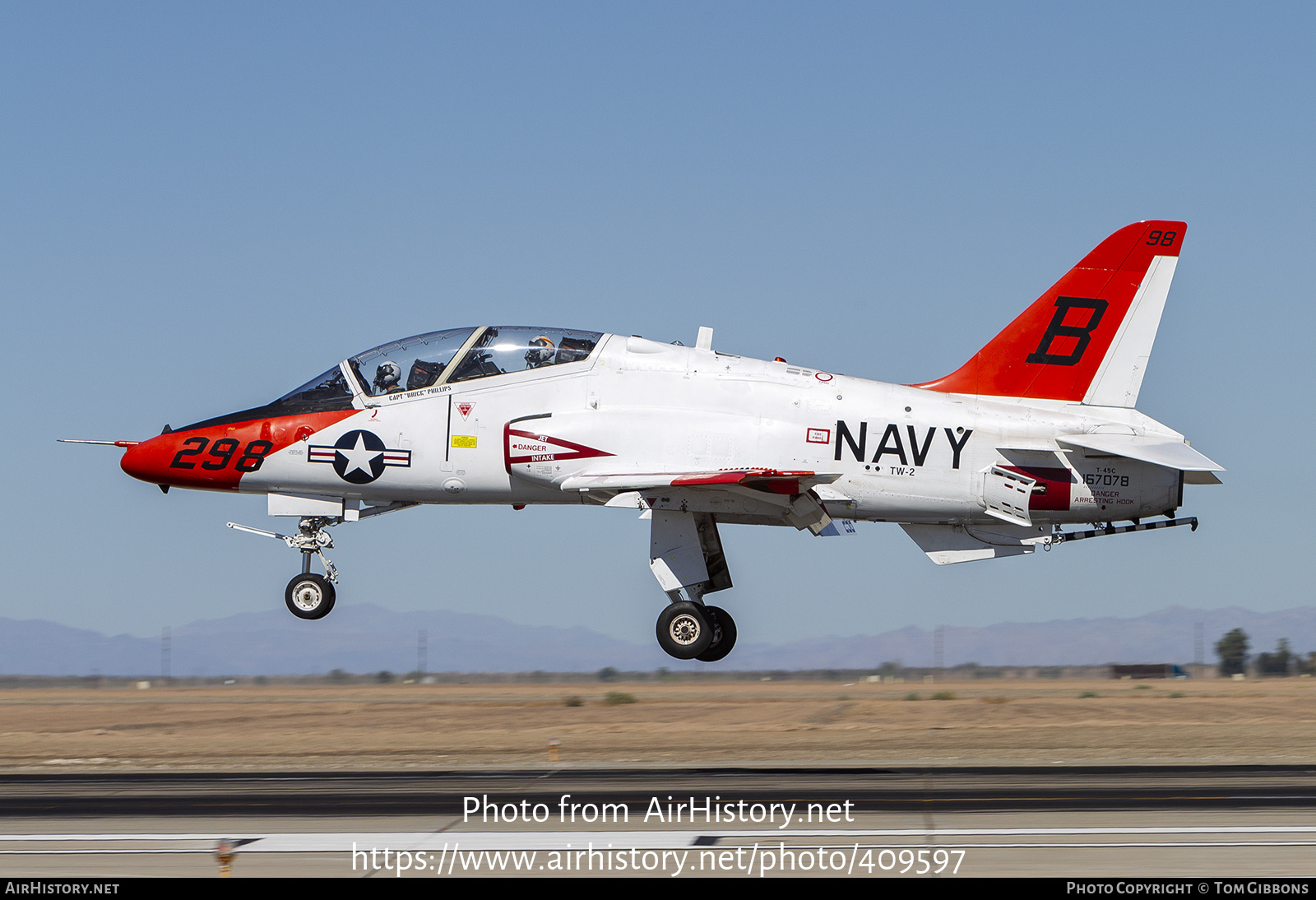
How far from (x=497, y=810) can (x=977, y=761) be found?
12.1 meters

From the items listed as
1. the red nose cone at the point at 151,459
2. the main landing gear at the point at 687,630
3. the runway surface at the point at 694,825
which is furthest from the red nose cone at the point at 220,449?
the main landing gear at the point at 687,630

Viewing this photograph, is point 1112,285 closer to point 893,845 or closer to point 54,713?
point 893,845

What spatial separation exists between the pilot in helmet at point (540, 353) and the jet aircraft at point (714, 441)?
0.08 ft

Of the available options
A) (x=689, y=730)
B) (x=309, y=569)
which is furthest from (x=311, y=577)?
(x=689, y=730)

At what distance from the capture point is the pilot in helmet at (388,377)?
21.2m

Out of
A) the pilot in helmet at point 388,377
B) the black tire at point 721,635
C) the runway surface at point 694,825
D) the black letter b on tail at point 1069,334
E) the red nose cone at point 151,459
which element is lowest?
the runway surface at point 694,825

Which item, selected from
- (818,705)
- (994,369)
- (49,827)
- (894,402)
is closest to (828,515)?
(894,402)

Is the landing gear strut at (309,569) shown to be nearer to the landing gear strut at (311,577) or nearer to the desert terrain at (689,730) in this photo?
the landing gear strut at (311,577)

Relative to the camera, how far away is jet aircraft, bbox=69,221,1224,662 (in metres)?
20.4

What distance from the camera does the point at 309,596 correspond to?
2106 centimetres

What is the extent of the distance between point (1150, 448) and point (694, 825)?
28.4ft

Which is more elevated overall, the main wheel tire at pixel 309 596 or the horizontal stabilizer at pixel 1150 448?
the horizontal stabilizer at pixel 1150 448

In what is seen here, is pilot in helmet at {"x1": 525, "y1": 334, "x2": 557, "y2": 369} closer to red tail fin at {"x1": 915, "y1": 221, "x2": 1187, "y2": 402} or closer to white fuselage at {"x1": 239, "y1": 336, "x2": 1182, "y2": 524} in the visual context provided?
white fuselage at {"x1": 239, "y1": 336, "x2": 1182, "y2": 524}

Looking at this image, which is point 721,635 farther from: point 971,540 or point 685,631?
point 971,540
